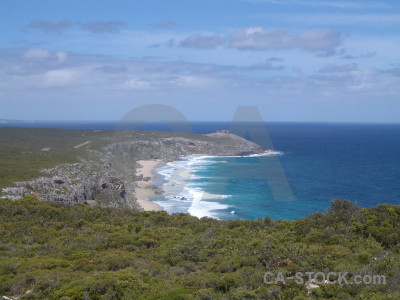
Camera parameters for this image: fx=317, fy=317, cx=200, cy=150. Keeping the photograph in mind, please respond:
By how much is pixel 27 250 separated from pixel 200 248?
7.52 metres

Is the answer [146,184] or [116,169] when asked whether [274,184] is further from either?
[116,169]

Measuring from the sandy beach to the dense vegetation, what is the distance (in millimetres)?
20041

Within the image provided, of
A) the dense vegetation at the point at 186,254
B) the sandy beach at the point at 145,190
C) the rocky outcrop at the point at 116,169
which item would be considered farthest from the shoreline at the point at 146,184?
the dense vegetation at the point at 186,254

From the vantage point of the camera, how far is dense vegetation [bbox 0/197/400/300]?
961cm

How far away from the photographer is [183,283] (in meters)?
10.2

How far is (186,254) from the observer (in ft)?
44.1

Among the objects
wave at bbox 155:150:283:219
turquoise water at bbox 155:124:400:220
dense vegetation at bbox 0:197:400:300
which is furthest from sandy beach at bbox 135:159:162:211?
dense vegetation at bbox 0:197:400:300

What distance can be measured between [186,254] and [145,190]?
1459 inches

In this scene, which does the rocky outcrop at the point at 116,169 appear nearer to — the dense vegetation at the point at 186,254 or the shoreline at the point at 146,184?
the shoreline at the point at 146,184

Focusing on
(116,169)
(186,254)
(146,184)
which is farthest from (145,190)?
(186,254)

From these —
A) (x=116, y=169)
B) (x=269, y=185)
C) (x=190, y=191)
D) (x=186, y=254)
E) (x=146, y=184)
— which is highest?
(x=186, y=254)

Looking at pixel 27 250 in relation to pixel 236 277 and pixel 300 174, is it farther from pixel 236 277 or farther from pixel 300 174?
pixel 300 174

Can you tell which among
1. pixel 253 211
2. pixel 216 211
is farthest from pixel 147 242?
pixel 253 211

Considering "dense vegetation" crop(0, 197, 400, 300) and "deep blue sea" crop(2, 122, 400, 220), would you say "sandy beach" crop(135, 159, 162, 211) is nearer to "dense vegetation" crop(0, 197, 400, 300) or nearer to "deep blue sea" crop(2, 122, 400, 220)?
"deep blue sea" crop(2, 122, 400, 220)
